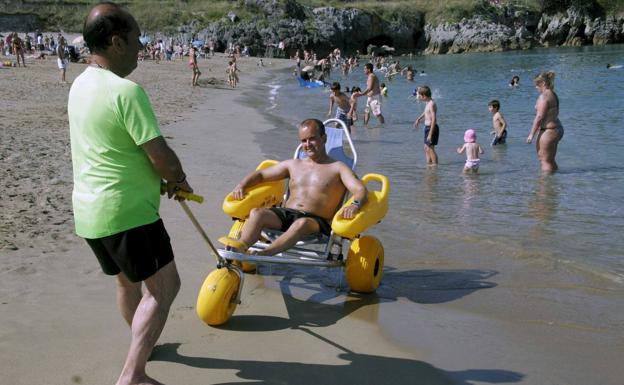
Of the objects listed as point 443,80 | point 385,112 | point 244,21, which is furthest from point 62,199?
point 244,21

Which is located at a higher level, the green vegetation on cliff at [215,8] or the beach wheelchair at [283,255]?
the green vegetation on cliff at [215,8]

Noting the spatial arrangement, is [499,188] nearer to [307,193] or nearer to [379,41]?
[307,193]

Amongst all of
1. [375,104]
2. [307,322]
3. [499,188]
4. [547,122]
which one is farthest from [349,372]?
[375,104]

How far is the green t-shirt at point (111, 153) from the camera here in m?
2.47

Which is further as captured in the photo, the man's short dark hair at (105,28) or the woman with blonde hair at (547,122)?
the woman with blonde hair at (547,122)

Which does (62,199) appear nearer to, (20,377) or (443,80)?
(20,377)

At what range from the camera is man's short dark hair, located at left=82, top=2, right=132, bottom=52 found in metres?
2.54

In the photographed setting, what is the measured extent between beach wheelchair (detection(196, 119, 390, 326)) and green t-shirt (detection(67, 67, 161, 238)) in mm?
1206

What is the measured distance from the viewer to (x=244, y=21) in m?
59.1

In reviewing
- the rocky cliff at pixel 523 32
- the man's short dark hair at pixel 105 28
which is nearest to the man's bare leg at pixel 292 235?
the man's short dark hair at pixel 105 28

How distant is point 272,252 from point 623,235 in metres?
3.74

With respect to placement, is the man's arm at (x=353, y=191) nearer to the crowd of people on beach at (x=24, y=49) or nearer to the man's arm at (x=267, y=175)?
the man's arm at (x=267, y=175)

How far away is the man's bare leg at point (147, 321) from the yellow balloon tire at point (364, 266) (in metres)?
1.86

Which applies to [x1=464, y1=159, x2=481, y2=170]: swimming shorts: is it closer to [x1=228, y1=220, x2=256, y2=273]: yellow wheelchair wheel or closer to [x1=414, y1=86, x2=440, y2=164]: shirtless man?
[x1=414, y1=86, x2=440, y2=164]: shirtless man
